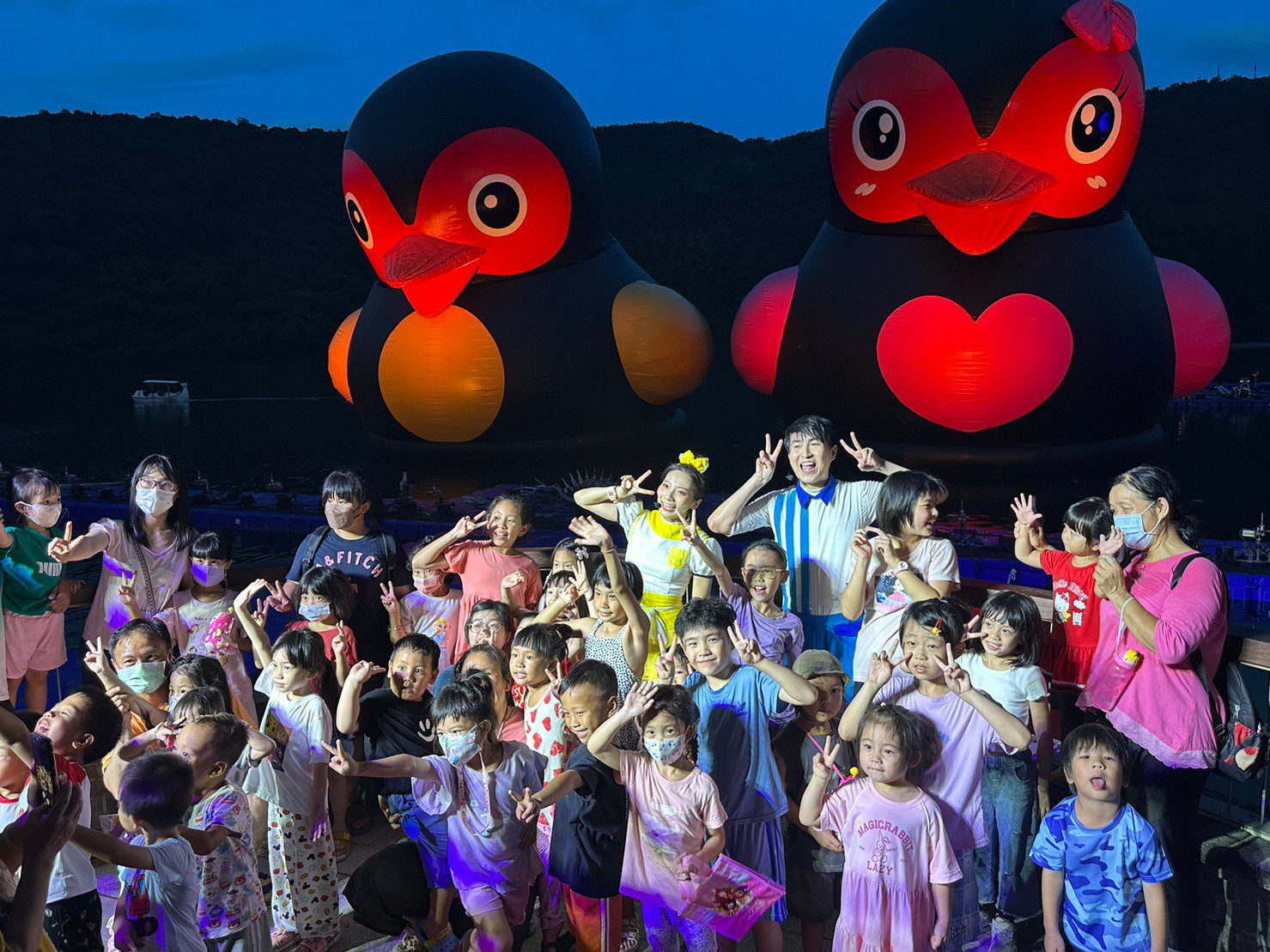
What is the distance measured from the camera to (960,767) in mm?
2902

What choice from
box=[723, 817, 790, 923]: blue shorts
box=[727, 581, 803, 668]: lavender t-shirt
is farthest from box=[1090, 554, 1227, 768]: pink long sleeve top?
box=[723, 817, 790, 923]: blue shorts

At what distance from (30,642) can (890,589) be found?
311cm

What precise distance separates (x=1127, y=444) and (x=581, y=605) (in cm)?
744

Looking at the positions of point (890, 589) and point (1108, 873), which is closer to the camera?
point (1108, 873)

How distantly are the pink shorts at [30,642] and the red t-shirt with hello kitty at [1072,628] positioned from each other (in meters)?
3.49

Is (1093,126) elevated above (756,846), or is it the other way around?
(1093,126)

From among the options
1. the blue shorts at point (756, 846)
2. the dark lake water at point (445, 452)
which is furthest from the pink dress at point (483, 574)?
the dark lake water at point (445, 452)

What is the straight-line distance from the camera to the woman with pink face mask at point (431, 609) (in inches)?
156

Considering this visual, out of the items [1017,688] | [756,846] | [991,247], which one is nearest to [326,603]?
[756,846]

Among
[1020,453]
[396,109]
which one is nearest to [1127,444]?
[1020,453]

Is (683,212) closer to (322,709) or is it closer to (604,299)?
(604,299)

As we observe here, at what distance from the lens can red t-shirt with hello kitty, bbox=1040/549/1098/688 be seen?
130 inches

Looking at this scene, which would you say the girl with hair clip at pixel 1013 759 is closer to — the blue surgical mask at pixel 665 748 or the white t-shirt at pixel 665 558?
the blue surgical mask at pixel 665 748

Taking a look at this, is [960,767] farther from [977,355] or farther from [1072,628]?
[977,355]
